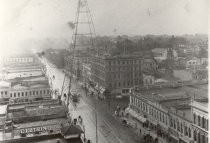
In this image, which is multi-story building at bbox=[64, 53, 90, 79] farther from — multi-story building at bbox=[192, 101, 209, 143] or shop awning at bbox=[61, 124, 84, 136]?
multi-story building at bbox=[192, 101, 209, 143]

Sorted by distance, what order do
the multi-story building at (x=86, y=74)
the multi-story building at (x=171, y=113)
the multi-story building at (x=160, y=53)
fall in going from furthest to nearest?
1. the multi-story building at (x=160, y=53)
2. the multi-story building at (x=86, y=74)
3. the multi-story building at (x=171, y=113)

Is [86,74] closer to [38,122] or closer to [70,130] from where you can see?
[38,122]

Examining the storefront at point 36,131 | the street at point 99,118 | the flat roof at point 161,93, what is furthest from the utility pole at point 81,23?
the flat roof at point 161,93

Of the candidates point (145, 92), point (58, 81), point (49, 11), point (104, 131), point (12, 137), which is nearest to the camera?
point (12, 137)

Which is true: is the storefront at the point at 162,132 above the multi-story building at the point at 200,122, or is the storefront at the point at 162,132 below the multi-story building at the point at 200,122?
below

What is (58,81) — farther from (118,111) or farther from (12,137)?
(118,111)

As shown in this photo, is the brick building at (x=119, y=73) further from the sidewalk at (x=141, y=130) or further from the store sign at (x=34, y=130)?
the store sign at (x=34, y=130)

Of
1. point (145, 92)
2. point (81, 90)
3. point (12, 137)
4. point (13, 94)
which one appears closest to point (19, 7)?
point (13, 94)
